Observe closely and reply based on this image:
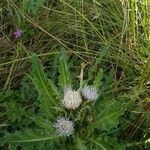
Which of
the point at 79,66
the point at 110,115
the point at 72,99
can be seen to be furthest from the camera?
the point at 79,66

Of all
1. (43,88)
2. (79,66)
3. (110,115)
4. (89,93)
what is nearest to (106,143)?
(110,115)

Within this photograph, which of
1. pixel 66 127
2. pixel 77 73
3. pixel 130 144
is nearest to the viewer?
pixel 66 127

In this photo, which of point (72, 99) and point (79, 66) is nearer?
point (72, 99)

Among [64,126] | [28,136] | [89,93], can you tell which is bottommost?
[28,136]

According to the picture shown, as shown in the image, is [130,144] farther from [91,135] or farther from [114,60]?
[114,60]

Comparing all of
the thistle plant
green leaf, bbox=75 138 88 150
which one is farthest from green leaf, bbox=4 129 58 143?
green leaf, bbox=75 138 88 150

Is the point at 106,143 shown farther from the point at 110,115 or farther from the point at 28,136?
the point at 28,136

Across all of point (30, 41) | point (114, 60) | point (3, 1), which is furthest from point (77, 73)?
point (3, 1)

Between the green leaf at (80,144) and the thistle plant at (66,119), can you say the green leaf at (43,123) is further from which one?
the green leaf at (80,144)
